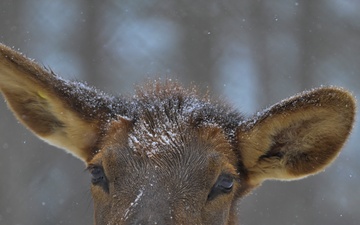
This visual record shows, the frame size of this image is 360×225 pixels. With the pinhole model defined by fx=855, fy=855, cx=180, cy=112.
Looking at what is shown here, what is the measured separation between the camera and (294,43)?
19.2m

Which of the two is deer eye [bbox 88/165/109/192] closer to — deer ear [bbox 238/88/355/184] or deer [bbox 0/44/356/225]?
deer [bbox 0/44/356/225]

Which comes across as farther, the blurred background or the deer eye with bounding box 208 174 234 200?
the blurred background

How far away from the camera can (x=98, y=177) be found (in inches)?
245

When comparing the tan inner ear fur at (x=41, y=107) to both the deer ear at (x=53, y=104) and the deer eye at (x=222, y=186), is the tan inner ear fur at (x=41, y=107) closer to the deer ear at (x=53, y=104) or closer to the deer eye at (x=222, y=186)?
the deer ear at (x=53, y=104)

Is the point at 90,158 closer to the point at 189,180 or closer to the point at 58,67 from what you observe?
the point at 189,180

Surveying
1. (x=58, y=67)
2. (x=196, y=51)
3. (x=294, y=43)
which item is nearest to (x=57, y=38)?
(x=58, y=67)

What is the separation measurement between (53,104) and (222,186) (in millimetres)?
1526

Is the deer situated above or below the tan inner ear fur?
below

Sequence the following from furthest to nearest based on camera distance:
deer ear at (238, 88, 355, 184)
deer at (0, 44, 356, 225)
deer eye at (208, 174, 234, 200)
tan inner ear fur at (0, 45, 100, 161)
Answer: tan inner ear fur at (0, 45, 100, 161) → deer ear at (238, 88, 355, 184) → deer eye at (208, 174, 234, 200) → deer at (0, 44, 356, 225)

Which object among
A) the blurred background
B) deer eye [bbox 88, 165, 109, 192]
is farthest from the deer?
the blurred background

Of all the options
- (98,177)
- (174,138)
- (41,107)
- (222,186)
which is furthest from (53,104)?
(222,186)

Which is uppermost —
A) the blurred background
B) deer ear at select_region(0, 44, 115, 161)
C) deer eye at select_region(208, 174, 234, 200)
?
the blurred background

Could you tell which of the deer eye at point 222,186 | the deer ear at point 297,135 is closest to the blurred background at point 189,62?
the deer ear at point 297,135

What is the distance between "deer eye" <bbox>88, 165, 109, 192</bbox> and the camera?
242 inches
